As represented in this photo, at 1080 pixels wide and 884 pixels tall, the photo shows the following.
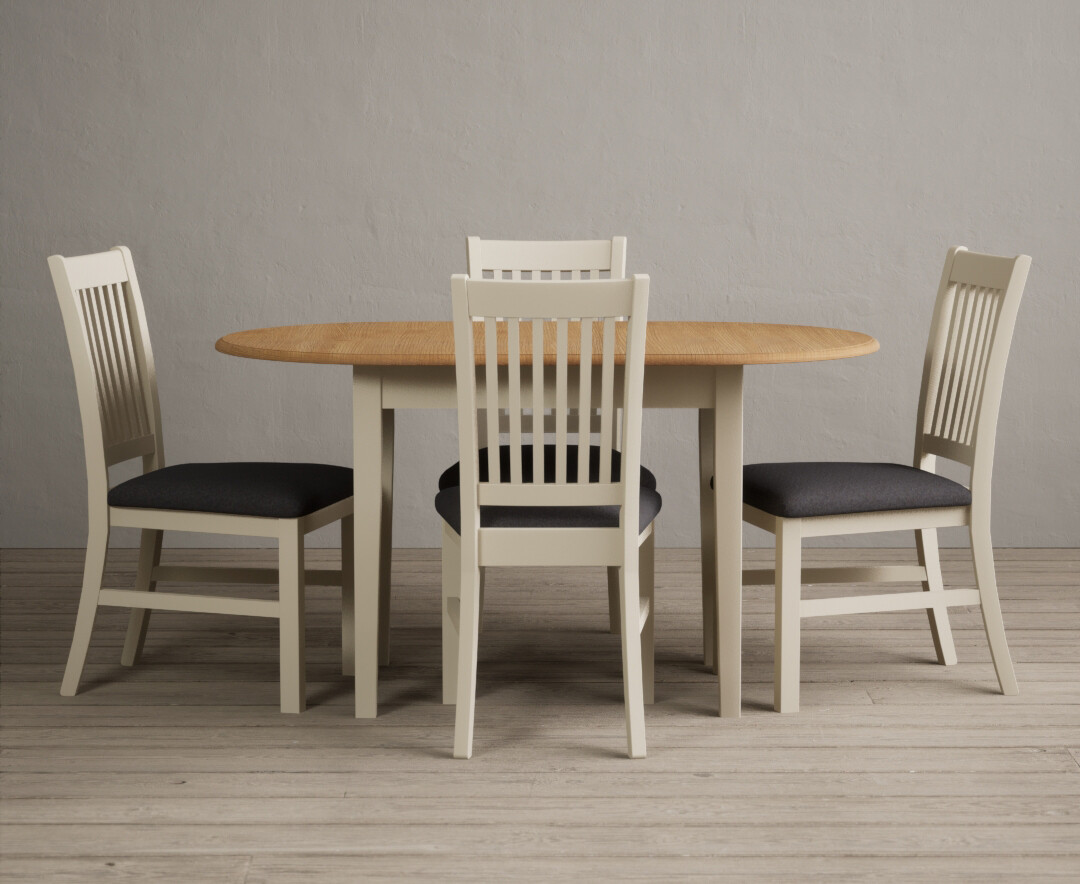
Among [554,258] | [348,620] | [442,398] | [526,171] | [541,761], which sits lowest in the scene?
[541,761]

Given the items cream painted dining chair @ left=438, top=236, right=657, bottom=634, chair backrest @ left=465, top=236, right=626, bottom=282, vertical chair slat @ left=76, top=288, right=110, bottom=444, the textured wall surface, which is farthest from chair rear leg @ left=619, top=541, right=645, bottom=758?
the textured wall surface

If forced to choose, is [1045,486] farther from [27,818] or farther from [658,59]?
[27,818]

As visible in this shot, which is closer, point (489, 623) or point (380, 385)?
point (380, 385)

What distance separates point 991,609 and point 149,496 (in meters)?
1.80

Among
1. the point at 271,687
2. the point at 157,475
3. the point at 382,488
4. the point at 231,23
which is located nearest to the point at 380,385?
the point at 382,488

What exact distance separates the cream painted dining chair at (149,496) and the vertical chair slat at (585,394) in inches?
24.4

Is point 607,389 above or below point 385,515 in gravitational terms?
above

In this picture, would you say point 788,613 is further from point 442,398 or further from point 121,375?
point 121,375

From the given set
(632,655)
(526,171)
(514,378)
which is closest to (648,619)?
(632,655)

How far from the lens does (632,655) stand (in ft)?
7.55

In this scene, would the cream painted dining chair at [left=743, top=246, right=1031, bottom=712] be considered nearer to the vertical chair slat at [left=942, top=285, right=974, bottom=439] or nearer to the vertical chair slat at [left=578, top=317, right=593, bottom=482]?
the vertical chair slat at [left=942, top=285, right=974, bottom=439]

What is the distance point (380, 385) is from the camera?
95.0 inches

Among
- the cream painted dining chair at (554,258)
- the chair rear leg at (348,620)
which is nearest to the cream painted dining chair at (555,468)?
the chair rear leg at (348,620)

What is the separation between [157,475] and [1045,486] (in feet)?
9.22
